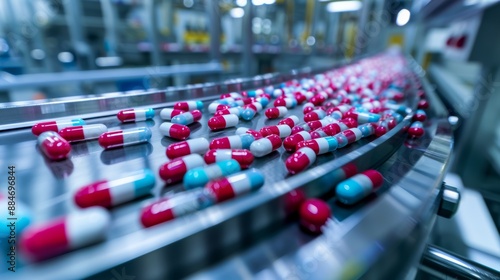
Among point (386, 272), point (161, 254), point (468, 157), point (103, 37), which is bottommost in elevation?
point (468, 157)

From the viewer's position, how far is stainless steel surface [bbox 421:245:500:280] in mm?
630

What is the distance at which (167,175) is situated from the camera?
1.89 ft

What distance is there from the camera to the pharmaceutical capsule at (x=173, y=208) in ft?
1.47

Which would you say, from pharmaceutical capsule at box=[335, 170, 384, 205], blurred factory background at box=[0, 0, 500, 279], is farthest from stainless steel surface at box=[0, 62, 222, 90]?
pharmaceutical capsule at box=[335, 170, 384, 205]

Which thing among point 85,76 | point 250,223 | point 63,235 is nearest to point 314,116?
point 250,223

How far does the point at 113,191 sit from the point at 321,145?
53 cm

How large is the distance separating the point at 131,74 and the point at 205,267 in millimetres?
2537

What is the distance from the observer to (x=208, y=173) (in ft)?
1.84

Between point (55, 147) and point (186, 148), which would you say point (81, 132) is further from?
point (186, 148)

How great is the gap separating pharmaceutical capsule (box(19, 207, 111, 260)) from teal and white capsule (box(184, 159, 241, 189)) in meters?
0.18

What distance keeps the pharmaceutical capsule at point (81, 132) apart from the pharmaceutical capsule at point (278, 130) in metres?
0.52

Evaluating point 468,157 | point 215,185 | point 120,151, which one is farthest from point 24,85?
point 468,157

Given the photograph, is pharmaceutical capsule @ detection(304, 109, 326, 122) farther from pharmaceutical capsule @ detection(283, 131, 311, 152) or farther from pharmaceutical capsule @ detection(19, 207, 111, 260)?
pharmaceutical capsule @ detection(19, 207, 111, 260)

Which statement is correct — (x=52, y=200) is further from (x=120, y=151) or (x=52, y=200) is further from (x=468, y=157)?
(x=468, y=157)
